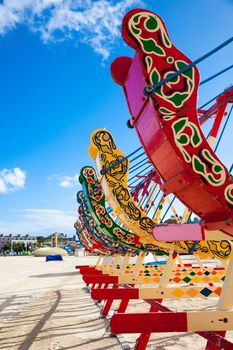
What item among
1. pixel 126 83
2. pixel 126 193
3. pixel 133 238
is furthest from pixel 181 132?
pixel 133 238

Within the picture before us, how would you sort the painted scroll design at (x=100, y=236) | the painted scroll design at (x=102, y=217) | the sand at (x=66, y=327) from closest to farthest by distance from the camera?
1. the sand at (x=66, y=327)
2. the painted scroll design at (x=102, y=217)
3. the painted scroll design at (x=100, y=236)

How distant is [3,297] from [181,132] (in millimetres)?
11396

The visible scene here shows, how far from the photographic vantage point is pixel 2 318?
7934 millimetres

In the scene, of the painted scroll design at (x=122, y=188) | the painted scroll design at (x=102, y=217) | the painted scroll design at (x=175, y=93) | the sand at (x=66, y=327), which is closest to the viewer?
the painted scroll design at (x=175, y=93)

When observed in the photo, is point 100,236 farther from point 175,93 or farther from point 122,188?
point 175,93

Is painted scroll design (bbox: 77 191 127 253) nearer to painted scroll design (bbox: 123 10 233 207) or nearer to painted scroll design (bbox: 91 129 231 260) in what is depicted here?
painted scroll design (bbox: 91 129 231 260)

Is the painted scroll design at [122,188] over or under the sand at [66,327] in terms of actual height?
over

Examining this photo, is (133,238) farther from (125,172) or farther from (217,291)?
(217,291)

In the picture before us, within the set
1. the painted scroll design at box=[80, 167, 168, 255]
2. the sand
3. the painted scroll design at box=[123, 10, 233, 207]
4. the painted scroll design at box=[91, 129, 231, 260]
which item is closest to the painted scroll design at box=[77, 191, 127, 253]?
the painted scroll design at box=[80, 167, 168, 255]

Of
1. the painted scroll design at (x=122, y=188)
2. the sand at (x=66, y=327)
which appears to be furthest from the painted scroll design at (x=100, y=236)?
the painted scroll design at (x=122, y=188)

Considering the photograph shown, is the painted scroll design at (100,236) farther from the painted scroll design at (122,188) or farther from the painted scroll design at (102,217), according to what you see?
the painted scroll design at (122,188)

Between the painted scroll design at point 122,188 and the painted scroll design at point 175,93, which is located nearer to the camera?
the painted scroll design at point 175,93

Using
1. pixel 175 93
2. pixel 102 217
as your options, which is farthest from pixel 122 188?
pixel 175 93

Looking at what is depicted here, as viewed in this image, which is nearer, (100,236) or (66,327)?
(66,327)
